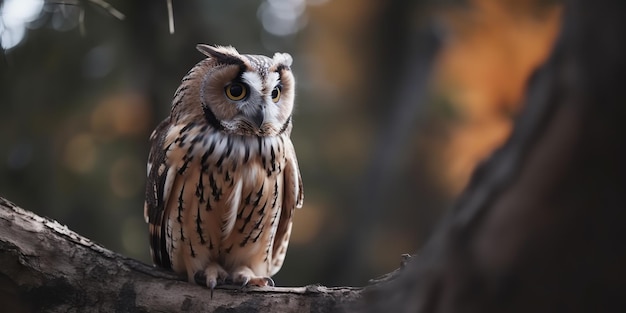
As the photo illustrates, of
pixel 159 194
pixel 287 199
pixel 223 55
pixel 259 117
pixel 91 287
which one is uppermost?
pixel 223 55

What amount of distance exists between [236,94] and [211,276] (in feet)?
2.43

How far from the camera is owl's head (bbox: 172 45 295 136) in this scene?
276cm

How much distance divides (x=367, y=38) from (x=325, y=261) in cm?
287

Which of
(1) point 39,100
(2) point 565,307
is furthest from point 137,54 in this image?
(2) point 565,307

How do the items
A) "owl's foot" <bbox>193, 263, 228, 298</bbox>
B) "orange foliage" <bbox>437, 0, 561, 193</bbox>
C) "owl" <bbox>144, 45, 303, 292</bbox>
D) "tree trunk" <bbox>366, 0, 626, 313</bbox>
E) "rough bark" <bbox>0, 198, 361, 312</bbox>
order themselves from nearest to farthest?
1. "tree trunk" <bbox>366, 0, 626, 313</bbox>
2. "rough bark" <bbox>0, 198, 361, 312</bbox>
3. "owl's foot" <bbox>193, 263, 228, 298</bbox>
4. "owl" <bbox>144, 45, 303, 292</bbox>
5. "orange foliage" <bbox>437, 0, 561, 193</bbox>

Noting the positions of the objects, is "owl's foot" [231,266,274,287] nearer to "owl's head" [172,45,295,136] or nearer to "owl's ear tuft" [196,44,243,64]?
"owl's head" [172,45,295,136]

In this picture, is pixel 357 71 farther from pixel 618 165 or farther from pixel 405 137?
pixel 618 165

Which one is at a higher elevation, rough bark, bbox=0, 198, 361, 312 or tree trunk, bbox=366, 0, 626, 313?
rough bark, bbox=0, 198, 361, 312

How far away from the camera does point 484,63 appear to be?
674cm

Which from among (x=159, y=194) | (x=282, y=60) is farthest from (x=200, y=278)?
(x=282, y=60)

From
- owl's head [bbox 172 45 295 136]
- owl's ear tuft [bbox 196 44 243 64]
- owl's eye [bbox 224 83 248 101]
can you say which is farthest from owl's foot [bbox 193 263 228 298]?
owl's ear tuft [bbox 196 44 243 64]

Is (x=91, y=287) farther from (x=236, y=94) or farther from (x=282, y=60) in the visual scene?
(x=282, y=60)

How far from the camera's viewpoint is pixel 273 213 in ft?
9.27

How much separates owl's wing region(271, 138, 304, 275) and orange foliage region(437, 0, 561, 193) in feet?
10.7
